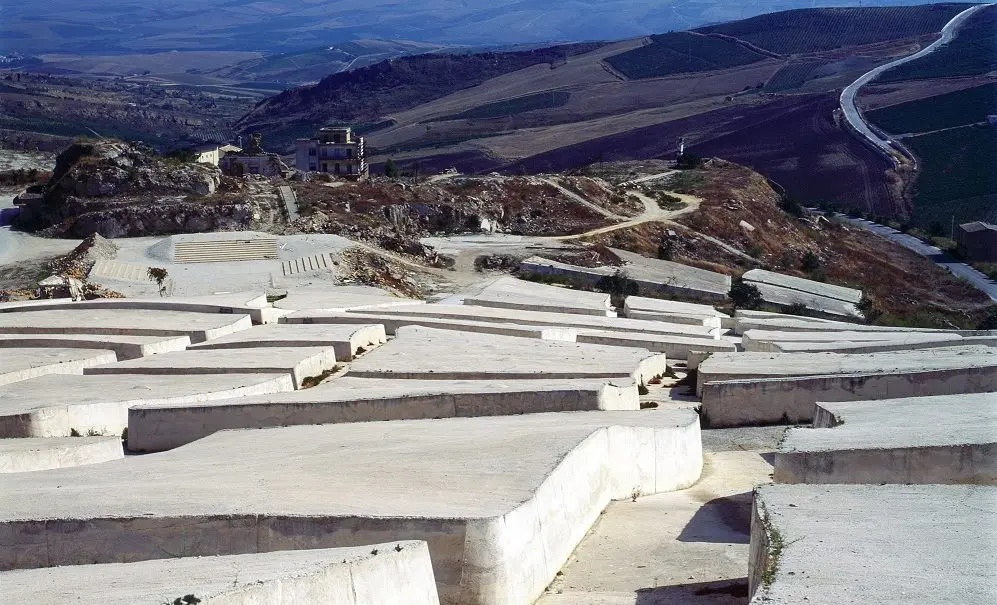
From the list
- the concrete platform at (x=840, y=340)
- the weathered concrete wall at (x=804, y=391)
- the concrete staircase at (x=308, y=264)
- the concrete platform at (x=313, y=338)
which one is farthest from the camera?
the concrete staircase at (x=308, y=264)

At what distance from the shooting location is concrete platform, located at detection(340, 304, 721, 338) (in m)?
19.0

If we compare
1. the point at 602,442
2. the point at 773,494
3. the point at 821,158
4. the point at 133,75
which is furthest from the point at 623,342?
the point at 133,75

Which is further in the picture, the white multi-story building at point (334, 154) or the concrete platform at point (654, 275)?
the white multi-story building at point (334, 154)

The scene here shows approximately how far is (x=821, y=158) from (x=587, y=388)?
5890 cm

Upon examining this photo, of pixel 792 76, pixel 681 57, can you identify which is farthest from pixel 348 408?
pixel 681 57

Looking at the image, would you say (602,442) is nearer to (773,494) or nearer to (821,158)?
(773,494)

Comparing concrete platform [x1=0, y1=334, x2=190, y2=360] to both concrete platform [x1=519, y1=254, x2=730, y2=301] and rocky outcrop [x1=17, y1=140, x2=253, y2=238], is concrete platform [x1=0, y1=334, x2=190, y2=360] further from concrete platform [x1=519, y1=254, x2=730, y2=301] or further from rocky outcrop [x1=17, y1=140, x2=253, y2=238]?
rocky outcrop [x1=17, y1=140, x2=253, y2=238]

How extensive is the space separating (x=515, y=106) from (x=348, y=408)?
301ft

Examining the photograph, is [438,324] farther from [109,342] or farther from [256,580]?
[256,580]

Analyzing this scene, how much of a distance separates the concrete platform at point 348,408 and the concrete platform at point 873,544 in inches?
163

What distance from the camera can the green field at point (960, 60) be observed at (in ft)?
280

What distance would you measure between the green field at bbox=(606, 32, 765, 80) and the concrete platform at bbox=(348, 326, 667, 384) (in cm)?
9515

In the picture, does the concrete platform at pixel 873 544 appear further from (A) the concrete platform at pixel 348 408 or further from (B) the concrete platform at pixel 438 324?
(B) the concrete platform at pixel 438 324

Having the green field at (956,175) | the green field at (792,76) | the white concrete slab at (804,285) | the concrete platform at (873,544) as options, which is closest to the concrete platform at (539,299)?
the white concrete slab at (804,285)
